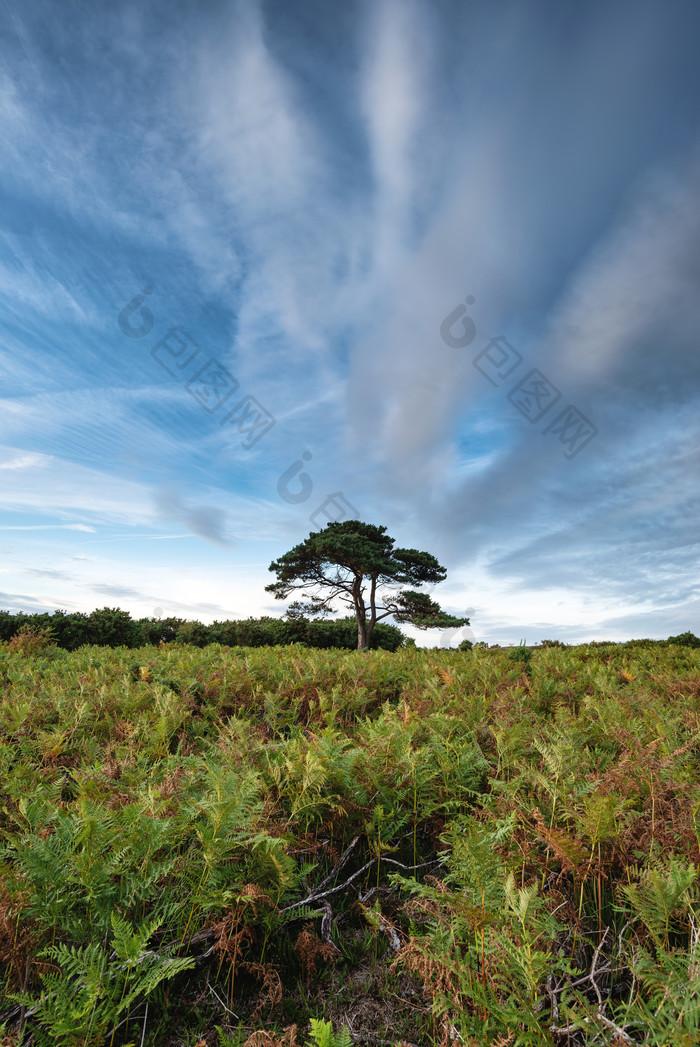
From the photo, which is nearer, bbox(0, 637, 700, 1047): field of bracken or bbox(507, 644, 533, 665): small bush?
bbox(0, 637, 700, 1047): field of bracken

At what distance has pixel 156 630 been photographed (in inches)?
838

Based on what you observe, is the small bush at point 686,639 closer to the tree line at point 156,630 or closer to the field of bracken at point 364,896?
the tree line at point 156,630

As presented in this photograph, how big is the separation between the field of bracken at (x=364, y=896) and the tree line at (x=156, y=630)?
10.1 m

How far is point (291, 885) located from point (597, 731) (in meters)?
2.75

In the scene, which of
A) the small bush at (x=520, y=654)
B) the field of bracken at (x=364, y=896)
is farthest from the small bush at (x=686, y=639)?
the field of bracken at (x=364, y=896)

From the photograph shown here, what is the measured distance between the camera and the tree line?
17719 mm

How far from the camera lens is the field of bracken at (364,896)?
187 cm

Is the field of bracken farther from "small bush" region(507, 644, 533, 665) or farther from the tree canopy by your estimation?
the tree canopy

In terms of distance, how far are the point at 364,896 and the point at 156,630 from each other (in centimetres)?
2034

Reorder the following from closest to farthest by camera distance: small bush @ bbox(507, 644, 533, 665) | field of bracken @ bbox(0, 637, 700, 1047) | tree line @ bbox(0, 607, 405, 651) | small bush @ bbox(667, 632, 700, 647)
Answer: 1. field of bracken @ bbox(0, 637, 700, 1047)
2. small bush @ bbox(507, 644, 533, 665)
3. small bush @ bbox(667, 632, 700, 647)
4. tree line @ bbox(0, 607, 405, 651)

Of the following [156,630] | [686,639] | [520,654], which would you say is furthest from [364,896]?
[156,630]

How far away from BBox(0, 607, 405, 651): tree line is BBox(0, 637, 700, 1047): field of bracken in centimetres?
1008

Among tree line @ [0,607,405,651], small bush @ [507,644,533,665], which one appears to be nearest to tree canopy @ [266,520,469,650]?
tree line @ [0,607,405,651]

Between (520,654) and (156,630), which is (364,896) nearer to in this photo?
(520,654)
